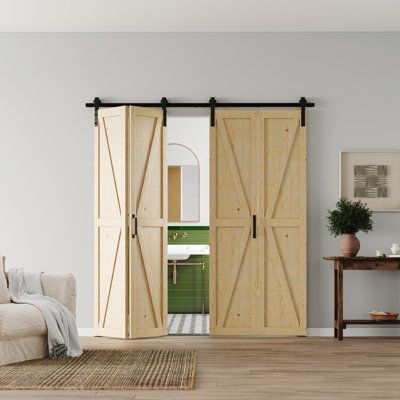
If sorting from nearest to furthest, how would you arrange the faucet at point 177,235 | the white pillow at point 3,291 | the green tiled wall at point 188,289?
the white pillow at point 3,291 < the green tiled wall at point 188,289 < the faucet at point 177,235

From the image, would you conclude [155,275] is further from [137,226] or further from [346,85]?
[346,85]

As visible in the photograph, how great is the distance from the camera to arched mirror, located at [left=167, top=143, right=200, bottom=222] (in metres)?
9.39

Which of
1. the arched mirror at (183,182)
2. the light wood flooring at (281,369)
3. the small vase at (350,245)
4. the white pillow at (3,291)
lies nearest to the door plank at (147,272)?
the light wood flooring at (281,369)

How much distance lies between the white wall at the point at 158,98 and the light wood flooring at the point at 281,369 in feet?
2.84

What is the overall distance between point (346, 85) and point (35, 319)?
3.82 m

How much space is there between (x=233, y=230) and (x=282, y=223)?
48cm

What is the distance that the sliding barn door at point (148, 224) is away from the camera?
7031mm

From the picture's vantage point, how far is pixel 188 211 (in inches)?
370

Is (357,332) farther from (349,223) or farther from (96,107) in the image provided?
(96,107)

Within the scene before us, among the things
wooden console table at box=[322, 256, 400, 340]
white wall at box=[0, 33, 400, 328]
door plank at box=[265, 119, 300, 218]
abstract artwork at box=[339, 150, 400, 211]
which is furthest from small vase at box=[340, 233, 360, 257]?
door plank at box=[265, 119, 300, 218]

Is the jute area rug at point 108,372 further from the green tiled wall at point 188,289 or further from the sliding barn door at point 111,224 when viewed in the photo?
the green tiled wall at point 188,289

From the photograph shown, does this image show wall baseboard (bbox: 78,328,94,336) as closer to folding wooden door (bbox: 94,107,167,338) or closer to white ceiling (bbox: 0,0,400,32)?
folding wooden door (bbox: 94,107,167,338)

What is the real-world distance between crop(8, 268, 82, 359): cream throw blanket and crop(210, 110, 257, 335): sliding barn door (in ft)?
5.64

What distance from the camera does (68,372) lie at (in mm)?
5121
